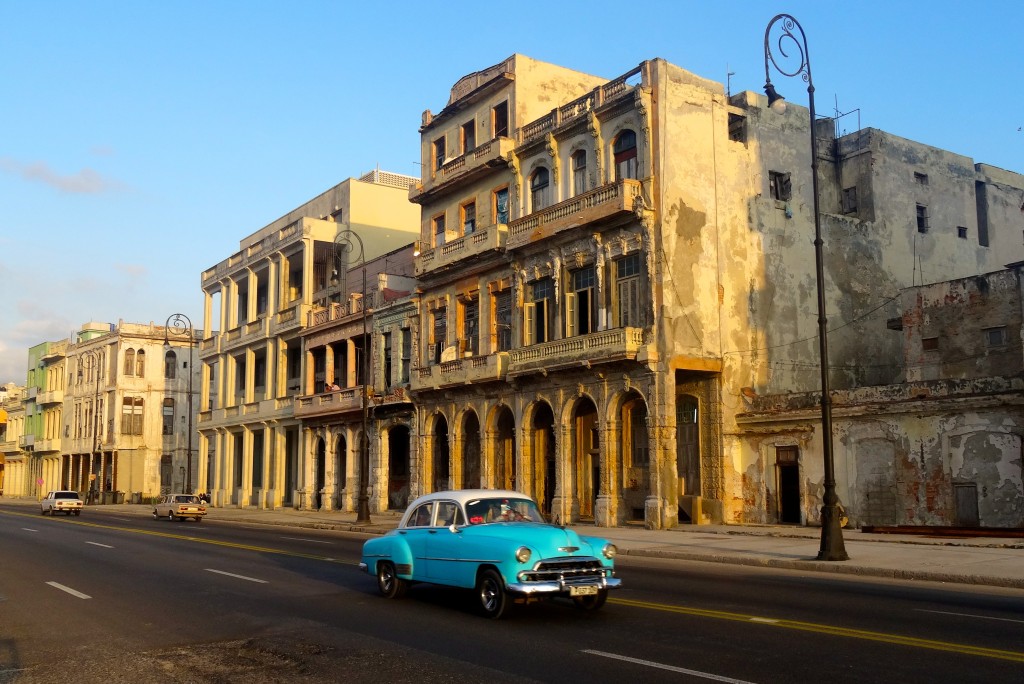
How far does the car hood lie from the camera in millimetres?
11523

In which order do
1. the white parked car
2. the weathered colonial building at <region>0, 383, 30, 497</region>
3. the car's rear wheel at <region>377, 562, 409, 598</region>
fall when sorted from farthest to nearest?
the weathered colonial building at <region>0, 383, 30, 497</region> → the white parked car → the car's rear wheel at <region>377, 562, 409, 598</region>

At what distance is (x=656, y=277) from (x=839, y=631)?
2272 centimetres

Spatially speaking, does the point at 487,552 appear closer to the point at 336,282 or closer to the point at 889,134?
the point at 889,134

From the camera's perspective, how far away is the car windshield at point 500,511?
12.8m

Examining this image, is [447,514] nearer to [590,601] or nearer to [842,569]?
[590,601]

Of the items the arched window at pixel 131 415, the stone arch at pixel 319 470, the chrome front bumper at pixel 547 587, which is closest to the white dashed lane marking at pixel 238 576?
the chrome front bumper at pixel 547 587

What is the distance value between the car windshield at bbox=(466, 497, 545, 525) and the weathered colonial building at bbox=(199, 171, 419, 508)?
37.4 metres

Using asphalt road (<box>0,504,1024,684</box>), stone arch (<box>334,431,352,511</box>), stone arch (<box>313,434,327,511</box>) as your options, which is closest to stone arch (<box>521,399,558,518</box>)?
stone arch (<box>334,431,352,511</box>)

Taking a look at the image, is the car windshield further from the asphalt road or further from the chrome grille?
the chrome grille

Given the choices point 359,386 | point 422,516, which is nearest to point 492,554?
point 422,516

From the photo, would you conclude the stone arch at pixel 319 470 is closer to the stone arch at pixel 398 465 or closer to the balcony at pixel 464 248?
the stone arch at pixel 398 465

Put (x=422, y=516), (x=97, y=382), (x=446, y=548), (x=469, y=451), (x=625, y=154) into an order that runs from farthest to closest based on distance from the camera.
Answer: (x=97, y=382) → (x=469, y=451) → (x=625, y=154) → (x=422, y=516) → (x=446, y=548)

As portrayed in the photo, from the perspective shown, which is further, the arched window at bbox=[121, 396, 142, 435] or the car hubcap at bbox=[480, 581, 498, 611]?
the arched window at bbox=[121, 396, 142, 435]

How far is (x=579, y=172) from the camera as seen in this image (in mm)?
36688
